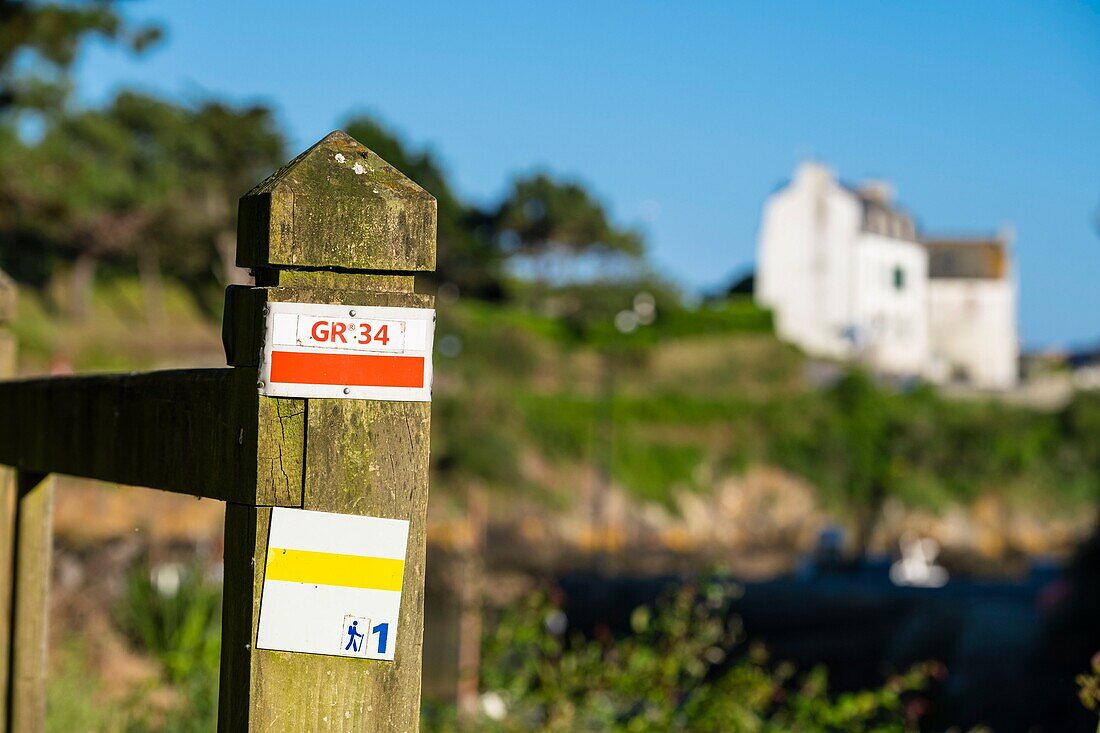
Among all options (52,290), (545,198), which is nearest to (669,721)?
(52,290)

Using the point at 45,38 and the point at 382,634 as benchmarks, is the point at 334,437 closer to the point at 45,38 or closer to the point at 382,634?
the point at 382,634

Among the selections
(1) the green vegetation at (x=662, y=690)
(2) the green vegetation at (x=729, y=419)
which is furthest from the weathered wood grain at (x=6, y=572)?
(2) the green vegetation at (x=729, y=419)

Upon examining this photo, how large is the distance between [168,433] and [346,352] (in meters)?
0.57

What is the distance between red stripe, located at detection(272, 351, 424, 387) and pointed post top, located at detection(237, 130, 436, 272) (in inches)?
4.9

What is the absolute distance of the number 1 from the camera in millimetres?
1926

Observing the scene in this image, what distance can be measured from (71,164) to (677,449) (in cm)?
2904

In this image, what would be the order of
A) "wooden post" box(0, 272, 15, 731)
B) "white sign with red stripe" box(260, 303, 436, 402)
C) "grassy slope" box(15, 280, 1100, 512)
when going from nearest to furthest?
"white sign with red stripe" box(260, 303, 436, 402) → "wooden post" box(0, 272, 15, 731) → "grassy slope" box(15, 280, 1100, 512)

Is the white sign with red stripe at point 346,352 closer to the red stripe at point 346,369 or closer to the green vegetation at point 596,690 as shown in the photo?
the red stripe at point 346,369

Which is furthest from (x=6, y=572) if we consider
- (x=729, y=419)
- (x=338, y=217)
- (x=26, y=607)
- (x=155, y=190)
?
(x=729, y=419)

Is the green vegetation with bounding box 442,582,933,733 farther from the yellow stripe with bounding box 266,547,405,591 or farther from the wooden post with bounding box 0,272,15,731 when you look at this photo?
the yellow stripe with bounding box 266,547,405,591

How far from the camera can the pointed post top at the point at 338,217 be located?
190cm

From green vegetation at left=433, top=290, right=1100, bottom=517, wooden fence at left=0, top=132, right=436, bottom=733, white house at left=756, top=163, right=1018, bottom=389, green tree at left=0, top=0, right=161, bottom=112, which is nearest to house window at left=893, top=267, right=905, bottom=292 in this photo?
white house at left=756, top=163, right=1018, bottom=389

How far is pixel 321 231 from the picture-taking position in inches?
75.0

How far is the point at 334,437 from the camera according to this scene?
6.25ft
